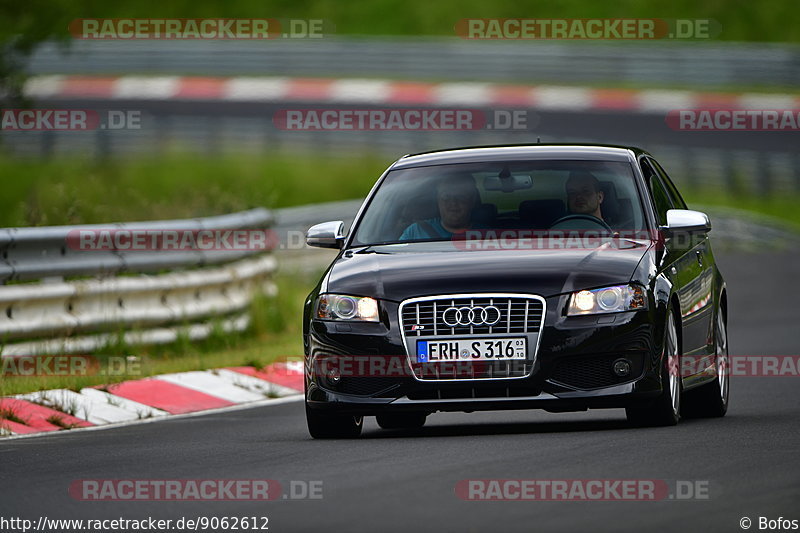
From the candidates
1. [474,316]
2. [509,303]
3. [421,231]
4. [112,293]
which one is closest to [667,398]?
[509,303]

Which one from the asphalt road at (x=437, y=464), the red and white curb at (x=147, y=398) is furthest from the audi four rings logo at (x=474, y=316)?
the red and white curb at (x=147, y=398)

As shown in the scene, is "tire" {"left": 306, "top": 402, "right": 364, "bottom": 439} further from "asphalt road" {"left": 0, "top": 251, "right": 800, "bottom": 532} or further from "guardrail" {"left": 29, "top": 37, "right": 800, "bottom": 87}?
"guardrail" {"left": 29, "top": 37, "right": 800, "bottom": 87}

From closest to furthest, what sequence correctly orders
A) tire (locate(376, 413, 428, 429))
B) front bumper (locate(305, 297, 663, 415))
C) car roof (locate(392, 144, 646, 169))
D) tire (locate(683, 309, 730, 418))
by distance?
1. front bumper (locate(305, 297, 663, 415))
2. tire (locate(376, 413, 428, 429))
3. car roof (locate(392, 144, 646, 169))
4. tire (locate(683, 309, 730, 418))

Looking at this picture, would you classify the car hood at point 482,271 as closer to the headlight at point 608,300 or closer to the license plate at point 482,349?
the headlight at point 608,300

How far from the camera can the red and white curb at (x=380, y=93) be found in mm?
42281

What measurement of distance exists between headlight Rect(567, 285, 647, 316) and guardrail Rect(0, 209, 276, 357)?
5.09 meters

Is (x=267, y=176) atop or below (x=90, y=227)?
below

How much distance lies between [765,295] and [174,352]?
968 centimetres

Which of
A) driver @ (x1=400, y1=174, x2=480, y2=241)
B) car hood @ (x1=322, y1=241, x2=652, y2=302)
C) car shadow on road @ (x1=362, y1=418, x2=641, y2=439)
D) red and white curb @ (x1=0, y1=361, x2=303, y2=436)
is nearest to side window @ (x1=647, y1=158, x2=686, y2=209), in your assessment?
driver @ (x1=400, y1=174, x2=480, y2=241)

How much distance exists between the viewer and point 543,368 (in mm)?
9914

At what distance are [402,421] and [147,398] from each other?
91.9 inches

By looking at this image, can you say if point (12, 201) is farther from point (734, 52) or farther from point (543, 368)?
point (543, 368)

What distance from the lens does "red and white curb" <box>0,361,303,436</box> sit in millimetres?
11969

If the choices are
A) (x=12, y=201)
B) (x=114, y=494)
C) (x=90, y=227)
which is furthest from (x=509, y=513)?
(x=12, y=201)
